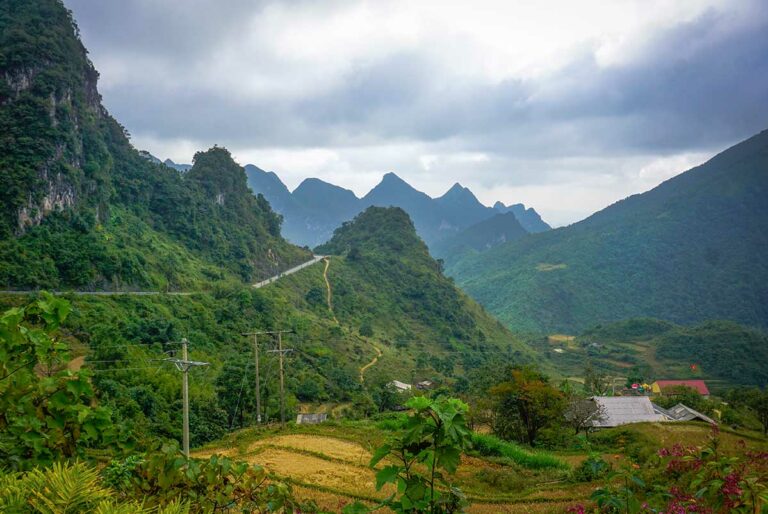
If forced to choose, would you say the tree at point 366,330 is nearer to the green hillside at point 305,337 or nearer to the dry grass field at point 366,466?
the green hillside at point 305,337

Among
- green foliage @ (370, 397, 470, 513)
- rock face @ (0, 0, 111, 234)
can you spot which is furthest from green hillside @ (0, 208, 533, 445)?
green foliage @ (370, 397, 470, 513)

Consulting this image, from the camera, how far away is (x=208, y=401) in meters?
24.1

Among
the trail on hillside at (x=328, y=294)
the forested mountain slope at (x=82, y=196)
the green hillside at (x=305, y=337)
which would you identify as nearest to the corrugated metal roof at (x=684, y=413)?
the green hillside at (x=305, y=337)

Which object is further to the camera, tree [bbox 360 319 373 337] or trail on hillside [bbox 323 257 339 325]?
trail on hillside [bbox 323 257 339 325]

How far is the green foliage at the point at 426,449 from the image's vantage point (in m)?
2.43

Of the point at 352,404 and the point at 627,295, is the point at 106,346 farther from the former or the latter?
the point at 627,295

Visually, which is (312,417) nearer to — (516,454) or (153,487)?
(516,454)

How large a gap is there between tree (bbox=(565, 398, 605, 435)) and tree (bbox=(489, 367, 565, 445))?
1481mm

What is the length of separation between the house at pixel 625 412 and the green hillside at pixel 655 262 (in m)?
80.0

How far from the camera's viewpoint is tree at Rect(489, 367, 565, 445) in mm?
20281

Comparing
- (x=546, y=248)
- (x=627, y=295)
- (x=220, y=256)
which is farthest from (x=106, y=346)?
(x=546, y=248)

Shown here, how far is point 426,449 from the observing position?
258cm

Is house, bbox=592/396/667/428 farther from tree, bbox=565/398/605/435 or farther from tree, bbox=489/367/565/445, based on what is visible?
tree, bbox=489/367/565/445

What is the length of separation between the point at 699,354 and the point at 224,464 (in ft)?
257
